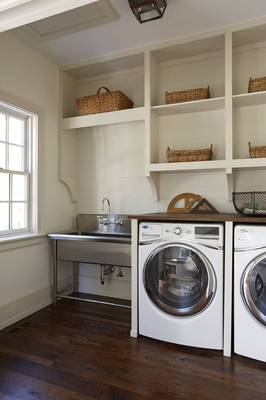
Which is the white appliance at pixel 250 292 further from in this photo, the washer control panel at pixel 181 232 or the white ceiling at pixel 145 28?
the white ceiling at pixel 145 28

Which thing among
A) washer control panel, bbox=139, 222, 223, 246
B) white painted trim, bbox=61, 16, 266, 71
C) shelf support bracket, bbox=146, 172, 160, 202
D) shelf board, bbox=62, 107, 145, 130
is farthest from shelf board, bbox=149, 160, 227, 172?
white painted trim, bbox=61, 16, 266, 71

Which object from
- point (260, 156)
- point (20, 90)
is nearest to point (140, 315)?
point (260, 156)

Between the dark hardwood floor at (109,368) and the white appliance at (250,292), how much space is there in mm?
119

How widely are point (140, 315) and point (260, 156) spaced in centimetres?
164

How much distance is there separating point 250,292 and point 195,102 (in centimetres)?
164

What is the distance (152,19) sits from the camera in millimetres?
2119

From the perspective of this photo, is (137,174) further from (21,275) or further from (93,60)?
(21,275)

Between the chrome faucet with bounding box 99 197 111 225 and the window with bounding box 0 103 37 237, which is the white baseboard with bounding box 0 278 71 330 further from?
the chrome faucet with bounding box 99 197 111 225

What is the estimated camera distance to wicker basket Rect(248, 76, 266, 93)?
2330 mm

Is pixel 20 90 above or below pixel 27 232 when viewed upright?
above

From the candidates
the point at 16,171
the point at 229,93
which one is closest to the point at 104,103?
the point at 16,171

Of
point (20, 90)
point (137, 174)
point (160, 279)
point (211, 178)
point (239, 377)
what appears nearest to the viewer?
point (239, 377)

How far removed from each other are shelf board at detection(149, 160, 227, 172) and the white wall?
1.12m

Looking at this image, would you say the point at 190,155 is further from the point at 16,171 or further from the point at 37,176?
the point at 16,171
